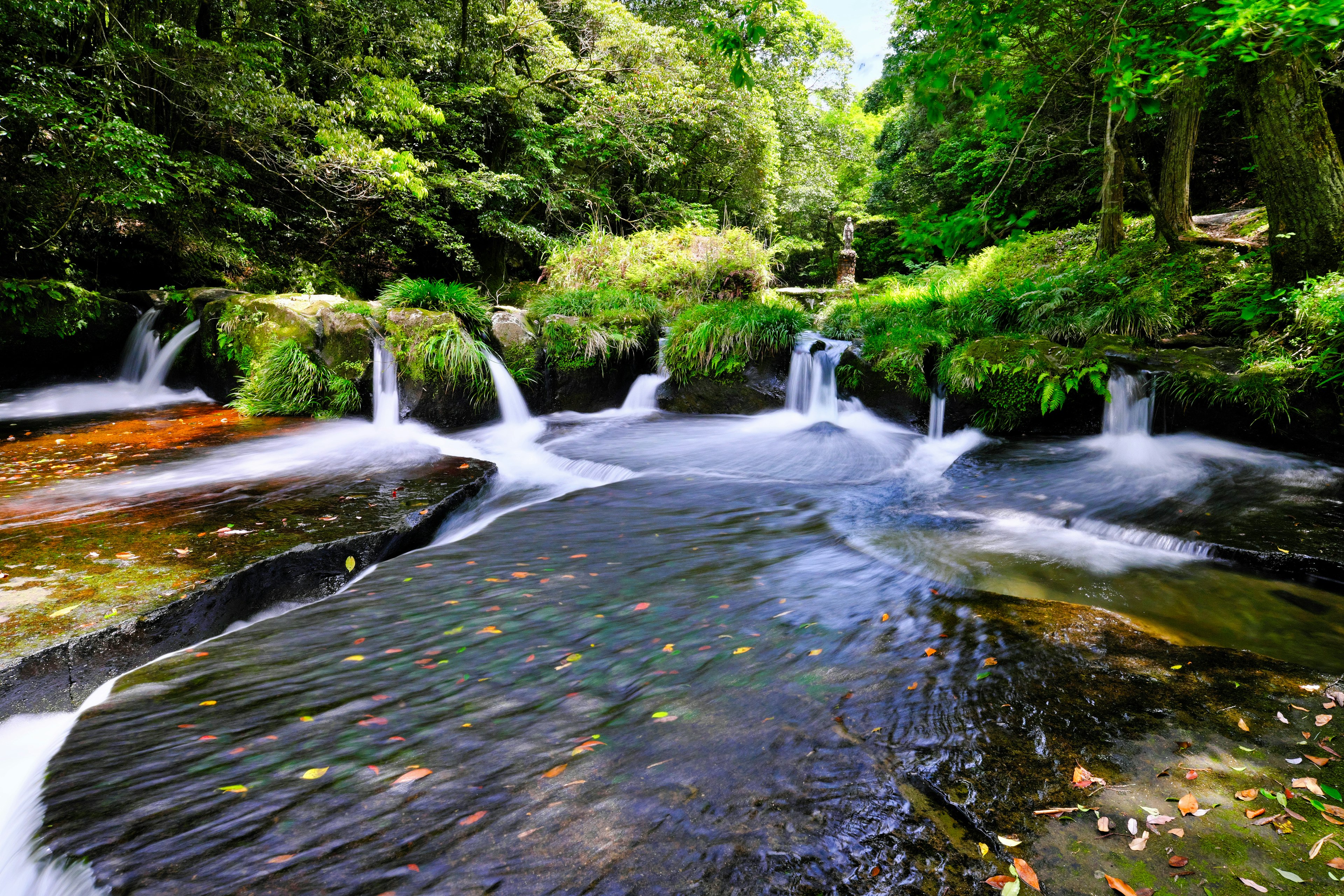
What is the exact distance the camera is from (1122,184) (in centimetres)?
938

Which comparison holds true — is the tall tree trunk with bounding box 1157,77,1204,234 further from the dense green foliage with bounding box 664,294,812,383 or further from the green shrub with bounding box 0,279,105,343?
the green shrub with bounding box 0,279,105,343

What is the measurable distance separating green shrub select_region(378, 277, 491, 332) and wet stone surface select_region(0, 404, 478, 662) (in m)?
3.01

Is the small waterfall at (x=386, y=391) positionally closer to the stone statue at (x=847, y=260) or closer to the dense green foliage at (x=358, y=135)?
the dense green foliage at (x=358, y=135)

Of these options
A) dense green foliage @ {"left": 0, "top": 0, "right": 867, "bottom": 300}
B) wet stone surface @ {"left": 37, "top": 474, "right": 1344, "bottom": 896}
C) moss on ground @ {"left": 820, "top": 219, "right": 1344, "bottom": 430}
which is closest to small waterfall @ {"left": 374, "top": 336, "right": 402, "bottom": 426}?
dense green foliage @ {"left": 0, "top": 0, "right": 867, "bottom": 300}

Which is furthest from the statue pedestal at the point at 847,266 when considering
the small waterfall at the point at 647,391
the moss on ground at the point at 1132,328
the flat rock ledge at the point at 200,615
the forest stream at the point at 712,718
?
the flat rock ledge at the point at 200,615

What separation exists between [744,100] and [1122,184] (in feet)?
32.7

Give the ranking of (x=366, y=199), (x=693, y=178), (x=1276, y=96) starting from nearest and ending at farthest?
(x=1276, y=96)
(x=366, y=199)
(x=693, y=178)

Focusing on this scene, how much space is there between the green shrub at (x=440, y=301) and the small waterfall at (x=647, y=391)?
2.37 meters

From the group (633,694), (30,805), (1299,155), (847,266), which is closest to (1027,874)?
(633,694)

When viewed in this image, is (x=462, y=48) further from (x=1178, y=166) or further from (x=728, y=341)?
(x=1178, y=166)

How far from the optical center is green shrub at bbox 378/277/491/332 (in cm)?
870

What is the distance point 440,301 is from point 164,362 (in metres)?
4.18

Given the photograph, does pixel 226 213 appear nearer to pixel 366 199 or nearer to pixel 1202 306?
Result: pixel 366 199

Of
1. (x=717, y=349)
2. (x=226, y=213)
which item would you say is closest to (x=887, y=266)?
(x=717, y=349)
